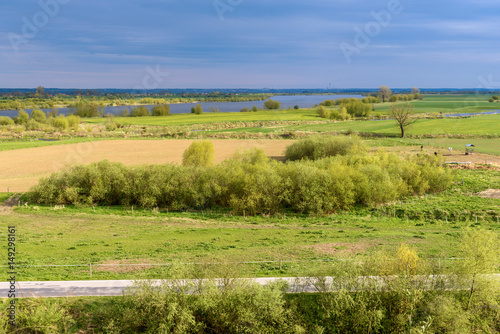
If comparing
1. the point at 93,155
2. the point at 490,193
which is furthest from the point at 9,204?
the point at 490,193

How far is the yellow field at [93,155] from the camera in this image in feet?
183

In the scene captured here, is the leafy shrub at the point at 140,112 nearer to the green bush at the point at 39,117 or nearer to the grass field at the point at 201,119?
the grass field at the point at 201,119

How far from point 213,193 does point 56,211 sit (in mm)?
15677

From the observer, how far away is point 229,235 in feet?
105

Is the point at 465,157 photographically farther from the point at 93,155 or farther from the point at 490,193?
the point at 93,155

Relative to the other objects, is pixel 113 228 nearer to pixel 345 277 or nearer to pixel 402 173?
pixel 345 277

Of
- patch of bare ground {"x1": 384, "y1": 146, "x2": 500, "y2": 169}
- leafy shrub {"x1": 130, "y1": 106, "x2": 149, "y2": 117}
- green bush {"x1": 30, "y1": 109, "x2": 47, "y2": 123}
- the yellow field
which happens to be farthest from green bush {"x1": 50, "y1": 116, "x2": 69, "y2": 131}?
patch of bare ground {"x1": 384, "y1": 146, "x2": 500, "y2": 169}

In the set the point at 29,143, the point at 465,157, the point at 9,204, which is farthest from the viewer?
the point at 29,143

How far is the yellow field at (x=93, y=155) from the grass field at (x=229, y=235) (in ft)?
59.8

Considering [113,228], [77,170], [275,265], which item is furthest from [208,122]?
[275,265]

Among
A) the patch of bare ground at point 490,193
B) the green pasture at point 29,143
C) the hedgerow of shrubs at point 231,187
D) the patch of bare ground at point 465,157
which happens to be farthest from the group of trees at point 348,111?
the hedgerow of shrubs at point 231,187

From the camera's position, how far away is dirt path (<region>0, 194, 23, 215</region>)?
38844mm

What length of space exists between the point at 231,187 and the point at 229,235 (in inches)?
435

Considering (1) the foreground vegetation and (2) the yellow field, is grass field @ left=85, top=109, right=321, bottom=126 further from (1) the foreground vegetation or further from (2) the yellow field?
(1) the foreground vegetation
